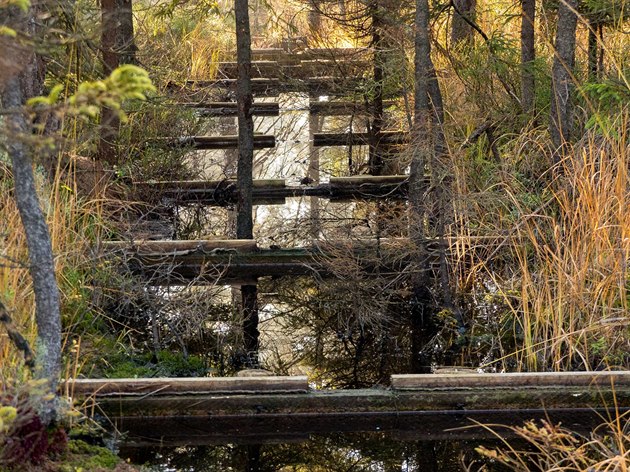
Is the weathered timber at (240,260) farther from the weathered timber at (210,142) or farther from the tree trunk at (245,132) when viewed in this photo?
the weathered timber at (210,142)

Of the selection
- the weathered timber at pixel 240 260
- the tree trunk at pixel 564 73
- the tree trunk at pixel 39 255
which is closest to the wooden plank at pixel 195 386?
the tree trunk at pixel 39 255

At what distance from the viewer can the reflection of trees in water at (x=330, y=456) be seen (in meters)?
5.24

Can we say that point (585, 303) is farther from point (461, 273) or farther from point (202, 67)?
point (202, 67)

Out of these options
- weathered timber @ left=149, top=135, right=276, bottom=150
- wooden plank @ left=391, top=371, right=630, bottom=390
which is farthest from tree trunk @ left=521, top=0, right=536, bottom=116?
weathered timber @ left=149, top=135, right=276, bottom=150

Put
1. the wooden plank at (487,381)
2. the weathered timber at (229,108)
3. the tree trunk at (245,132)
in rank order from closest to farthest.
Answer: the wooden plank at (487,381) → the tree trunk at (245,132) → the weathered timber at (229,108)

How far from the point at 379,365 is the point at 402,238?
138cm

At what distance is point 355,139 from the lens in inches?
559

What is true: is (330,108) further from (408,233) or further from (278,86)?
(408,233)

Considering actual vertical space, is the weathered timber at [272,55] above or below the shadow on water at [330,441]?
above

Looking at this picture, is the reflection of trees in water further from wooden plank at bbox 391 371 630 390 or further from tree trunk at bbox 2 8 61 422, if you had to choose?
tree trunk at bbox 2 8 61 422

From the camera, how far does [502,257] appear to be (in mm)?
7461

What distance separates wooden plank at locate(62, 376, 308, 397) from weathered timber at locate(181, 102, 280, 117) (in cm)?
1032

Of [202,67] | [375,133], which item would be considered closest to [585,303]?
[375,133]

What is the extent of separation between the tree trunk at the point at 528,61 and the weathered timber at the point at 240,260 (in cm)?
244
